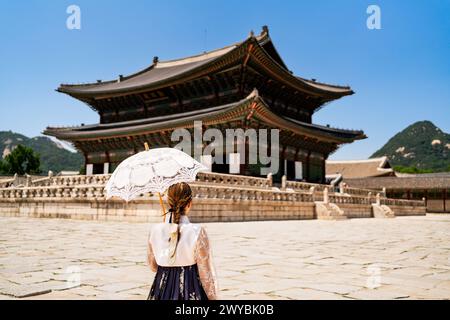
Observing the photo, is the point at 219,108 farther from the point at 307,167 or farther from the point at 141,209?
the point at 141,209

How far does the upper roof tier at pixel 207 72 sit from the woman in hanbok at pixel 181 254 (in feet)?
62.8

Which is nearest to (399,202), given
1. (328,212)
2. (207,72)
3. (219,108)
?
(328,212)

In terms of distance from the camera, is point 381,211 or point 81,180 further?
point 381,211

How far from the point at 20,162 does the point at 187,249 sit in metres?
57.2

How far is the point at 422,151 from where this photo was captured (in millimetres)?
91562

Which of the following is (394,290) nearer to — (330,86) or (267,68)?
(267,68)

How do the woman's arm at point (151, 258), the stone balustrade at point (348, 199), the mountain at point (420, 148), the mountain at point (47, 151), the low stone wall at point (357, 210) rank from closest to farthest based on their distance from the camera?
the woman's arm at point (151, 258)
the stone balustrade at point (348, 199)
the low stone wall at point (357, 210)
the mountain at point (420, 148)
the mountain at point (47, 151)

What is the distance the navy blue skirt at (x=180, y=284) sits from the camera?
2525 mm

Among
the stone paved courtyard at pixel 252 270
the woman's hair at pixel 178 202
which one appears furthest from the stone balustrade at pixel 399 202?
the woman's hair at pixel 178 202

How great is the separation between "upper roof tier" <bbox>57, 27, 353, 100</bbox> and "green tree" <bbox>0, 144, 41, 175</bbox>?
2591cm

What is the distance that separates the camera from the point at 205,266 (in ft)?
8.21

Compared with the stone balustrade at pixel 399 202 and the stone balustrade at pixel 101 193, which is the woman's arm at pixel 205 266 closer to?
the stone balustrade at pixel 101 193

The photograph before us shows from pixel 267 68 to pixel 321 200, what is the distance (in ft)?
27.8
